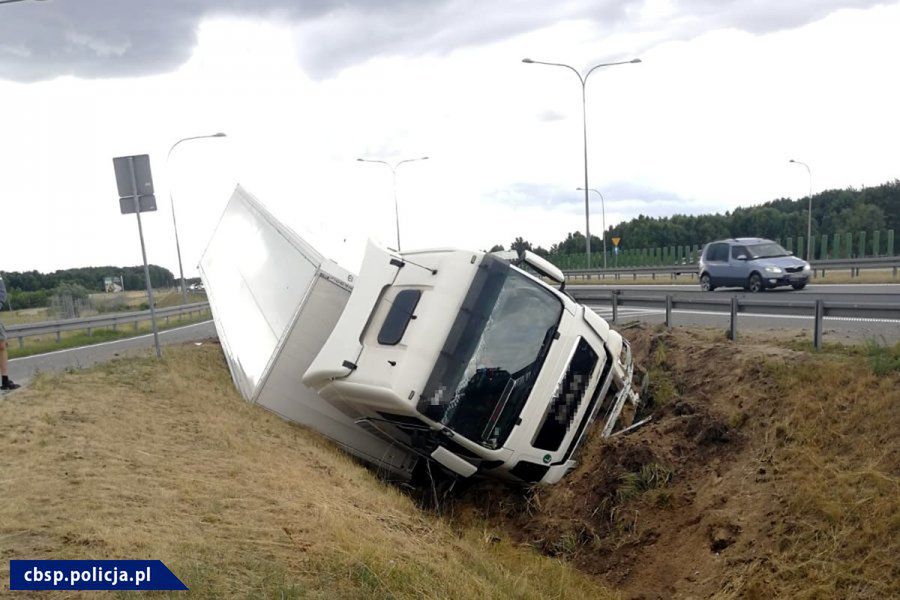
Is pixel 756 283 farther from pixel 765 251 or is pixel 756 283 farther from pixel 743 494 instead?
pixel 743 494

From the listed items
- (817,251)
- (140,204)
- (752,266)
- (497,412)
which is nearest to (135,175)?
(140,204)

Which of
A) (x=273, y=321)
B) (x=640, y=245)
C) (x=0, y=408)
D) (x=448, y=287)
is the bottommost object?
(x=640, y=245)

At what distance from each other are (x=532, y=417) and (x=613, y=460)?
1.03 m

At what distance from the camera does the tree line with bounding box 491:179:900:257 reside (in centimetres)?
5788

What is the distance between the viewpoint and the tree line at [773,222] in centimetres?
5788

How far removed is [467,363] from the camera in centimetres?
637

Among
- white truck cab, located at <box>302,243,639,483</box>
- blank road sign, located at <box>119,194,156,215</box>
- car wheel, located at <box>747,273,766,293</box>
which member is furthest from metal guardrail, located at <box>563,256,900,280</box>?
blank road sign, located at <box>119,194,156,215</box>

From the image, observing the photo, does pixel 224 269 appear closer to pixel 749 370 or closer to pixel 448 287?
pixel 448 287

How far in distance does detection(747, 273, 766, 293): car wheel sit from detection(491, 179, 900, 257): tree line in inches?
923

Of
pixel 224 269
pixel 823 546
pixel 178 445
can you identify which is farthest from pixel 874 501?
pixel 224 269

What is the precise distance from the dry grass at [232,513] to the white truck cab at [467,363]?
Result: 30.3 inches

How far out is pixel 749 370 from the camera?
778cm

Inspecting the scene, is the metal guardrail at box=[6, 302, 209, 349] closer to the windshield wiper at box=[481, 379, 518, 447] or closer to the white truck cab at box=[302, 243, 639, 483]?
the white truck cab at box=[302, 243, 639, 483]

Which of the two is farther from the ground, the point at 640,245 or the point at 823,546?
the point at 823,546
